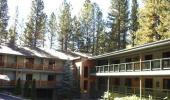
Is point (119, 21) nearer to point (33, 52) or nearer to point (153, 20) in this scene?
point (153, 20)

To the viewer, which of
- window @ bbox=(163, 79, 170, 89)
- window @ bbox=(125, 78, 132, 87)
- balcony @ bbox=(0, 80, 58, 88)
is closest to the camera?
window @ bbox=(163, 79, 170, 89)

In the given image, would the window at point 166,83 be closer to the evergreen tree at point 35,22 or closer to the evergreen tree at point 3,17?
the evergreen tree at point 35,22

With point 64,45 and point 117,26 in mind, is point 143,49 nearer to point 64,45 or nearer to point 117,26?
point 117,26

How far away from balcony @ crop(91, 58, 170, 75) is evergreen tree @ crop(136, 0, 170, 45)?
9352 millimetres

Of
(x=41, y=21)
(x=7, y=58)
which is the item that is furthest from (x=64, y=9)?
(x=7, y=58)

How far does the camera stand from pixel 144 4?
5256 centimetres

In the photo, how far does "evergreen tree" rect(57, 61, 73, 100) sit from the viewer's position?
2013 inches

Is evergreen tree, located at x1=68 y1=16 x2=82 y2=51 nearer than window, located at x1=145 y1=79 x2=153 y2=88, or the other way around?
window, located at x1=145 y1=79 x2=153 y2=88

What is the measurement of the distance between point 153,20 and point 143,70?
57.4ft

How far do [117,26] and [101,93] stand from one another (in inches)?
1001

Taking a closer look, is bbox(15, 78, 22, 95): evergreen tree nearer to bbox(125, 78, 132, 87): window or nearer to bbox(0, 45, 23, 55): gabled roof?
bbox(0, 45, 23, 55): gabled roof

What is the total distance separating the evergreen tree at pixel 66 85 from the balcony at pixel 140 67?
5859mm

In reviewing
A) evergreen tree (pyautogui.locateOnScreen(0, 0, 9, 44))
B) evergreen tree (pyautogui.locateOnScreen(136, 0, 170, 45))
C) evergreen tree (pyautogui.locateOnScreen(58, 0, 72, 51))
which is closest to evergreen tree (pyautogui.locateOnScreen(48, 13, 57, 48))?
evergreen tree (pyautogui.locateOnScreen(58, 0, 72, 51))

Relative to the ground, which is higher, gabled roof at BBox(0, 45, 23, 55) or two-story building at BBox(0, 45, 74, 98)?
gabled roof at BBox(0, 45, 23, 55)
